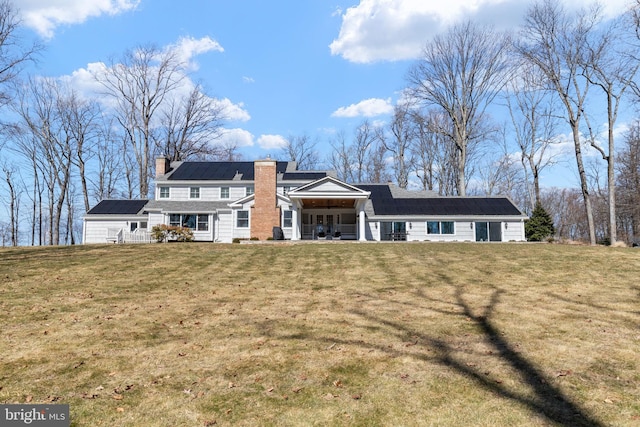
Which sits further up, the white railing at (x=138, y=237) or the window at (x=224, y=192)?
the window at (x=224, y=192)

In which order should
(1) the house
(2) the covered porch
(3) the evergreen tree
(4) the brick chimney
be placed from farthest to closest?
(3) the evergreen tree < (1) the house < (4) the brick chimney < (2) the covered porch

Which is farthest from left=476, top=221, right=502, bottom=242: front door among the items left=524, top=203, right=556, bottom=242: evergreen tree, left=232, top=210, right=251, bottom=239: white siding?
left=232, top=210, right=251, bottom=239: white siding

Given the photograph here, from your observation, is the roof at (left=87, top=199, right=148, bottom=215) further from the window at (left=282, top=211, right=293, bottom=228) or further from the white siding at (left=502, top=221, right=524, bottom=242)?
the white siding at (left=502, top=221, right=524, bottom=242)

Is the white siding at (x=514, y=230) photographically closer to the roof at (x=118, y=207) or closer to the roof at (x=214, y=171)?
the roof at (x=214, y=171)

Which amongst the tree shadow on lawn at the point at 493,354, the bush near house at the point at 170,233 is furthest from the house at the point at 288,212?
the tree shadow on lawn at the point at 493,354

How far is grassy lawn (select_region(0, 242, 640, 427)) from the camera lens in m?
4.21

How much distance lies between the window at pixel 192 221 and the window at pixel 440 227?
17872 millimetres

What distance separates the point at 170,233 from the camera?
2722 centimetres

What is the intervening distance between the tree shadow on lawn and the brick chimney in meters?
18.9

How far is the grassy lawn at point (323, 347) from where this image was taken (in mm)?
4207

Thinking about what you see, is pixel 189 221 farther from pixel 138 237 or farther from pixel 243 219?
pixel 243 219

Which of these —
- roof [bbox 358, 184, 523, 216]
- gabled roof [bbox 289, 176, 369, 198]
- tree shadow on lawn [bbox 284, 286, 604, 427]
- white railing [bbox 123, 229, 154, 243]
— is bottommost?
tree shadow on lawn [bbox 284, 286, 604, 427]

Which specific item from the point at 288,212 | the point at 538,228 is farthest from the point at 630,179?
the point at 288,212

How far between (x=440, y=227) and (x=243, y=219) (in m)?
15.4
